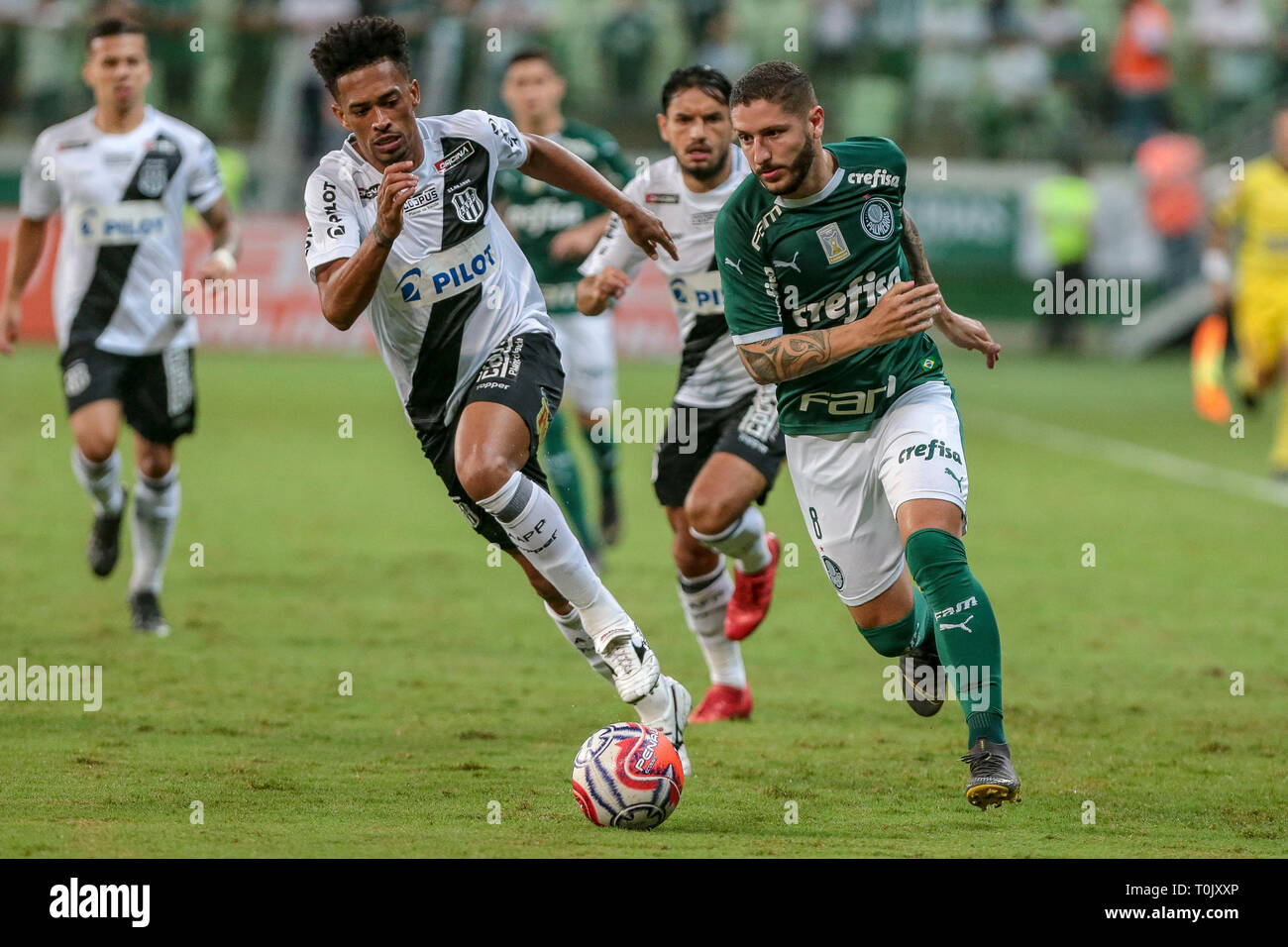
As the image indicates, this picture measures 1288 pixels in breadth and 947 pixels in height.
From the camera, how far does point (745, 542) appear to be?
24.6 ft

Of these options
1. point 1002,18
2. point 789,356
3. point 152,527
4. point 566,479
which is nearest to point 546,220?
point 566,479

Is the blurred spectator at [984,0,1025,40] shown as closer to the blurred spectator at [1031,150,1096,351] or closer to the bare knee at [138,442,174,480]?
the blurred spectator at [1031,150,1096,351]

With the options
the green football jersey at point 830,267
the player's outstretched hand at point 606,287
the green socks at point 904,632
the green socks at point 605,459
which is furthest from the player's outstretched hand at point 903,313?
the green socks at point 605,459

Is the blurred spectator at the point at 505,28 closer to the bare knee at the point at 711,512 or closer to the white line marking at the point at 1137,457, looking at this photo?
the white line marking at the point at 1137,457

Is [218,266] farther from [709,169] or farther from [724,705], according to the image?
[724,705]

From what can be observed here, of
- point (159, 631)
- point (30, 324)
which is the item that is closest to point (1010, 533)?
point (159, 631)

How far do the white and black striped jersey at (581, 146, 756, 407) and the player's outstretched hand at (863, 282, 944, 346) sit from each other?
73.2 inches

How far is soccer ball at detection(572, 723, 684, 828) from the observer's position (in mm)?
5555

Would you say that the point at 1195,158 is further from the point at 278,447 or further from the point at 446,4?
the point at 278,447

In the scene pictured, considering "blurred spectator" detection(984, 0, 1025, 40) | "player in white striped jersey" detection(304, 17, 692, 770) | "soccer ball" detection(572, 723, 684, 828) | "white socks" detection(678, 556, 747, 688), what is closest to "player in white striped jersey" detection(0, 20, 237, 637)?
"player in white striped jersey" detection(304, 17, 692, 770)

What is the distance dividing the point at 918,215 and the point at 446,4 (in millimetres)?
7880

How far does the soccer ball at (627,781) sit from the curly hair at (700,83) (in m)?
2.81

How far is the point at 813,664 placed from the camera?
873 centimetres

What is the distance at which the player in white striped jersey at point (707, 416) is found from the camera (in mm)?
7297
